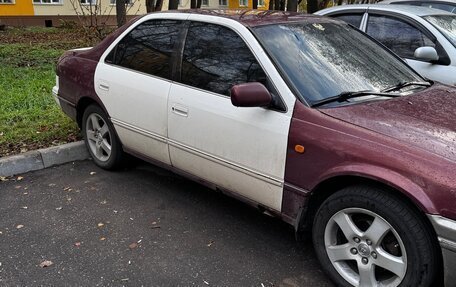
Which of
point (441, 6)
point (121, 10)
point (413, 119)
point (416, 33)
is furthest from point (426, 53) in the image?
point (121, 10)

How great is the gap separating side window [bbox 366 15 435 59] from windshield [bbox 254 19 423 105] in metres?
1.93

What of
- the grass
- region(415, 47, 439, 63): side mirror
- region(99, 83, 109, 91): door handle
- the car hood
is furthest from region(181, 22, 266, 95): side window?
region(415, 47, 439, 63): side mirror

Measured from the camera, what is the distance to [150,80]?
4.05 metres

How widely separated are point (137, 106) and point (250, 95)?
4.76 feet

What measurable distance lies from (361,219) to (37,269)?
2.17 metres

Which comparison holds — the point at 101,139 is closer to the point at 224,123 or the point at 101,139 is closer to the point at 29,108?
the point at 224,123

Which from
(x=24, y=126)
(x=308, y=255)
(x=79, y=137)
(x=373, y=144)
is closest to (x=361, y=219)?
(x=373, y=144)

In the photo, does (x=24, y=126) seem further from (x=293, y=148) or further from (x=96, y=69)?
(x=293, y=148)

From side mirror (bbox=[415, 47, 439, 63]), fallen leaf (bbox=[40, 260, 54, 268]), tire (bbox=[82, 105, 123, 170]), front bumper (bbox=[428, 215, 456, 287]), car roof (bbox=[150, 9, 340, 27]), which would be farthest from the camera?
side mirror (bbox=[415, 47, 439, 63])

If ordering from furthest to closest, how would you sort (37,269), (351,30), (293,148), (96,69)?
(96,69) → (351,30) → (37,269) → (293,148)

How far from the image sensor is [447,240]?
2.41m

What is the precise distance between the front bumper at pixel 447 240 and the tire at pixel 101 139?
10.1ft

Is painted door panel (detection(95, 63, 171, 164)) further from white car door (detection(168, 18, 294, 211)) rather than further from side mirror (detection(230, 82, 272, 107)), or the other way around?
side mirror (detection(230, 82, 272, 107))

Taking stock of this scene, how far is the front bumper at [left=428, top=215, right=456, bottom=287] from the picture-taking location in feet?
7.85
